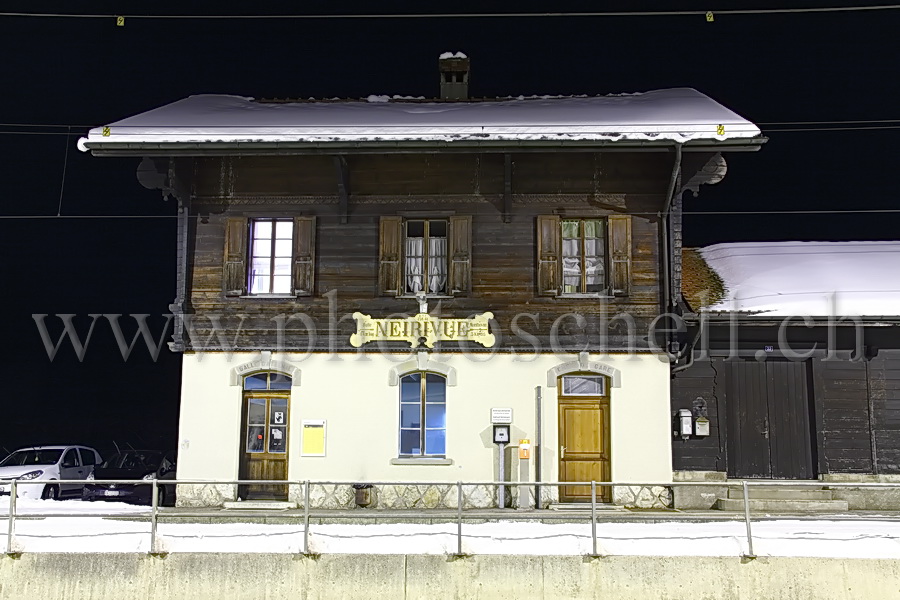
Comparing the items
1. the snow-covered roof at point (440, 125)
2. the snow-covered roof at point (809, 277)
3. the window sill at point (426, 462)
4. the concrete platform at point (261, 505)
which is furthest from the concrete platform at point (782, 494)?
the concrete platform at point (261, 505)

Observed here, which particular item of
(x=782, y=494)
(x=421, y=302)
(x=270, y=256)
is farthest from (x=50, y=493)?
(x=782, y=494)

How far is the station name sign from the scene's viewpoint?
15.9 m

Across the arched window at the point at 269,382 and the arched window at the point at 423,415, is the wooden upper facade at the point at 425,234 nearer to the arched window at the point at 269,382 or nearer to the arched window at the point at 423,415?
the arched window at the point at 269,382

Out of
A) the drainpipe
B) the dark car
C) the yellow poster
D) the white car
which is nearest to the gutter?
the drainpipe

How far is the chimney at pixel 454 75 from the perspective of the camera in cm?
1892

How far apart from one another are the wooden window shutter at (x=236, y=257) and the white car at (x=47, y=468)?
6.15 metres

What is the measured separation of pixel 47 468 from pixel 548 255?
1232 centimetres

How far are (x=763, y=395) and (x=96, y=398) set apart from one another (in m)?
26.8

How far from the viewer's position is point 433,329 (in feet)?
52.2

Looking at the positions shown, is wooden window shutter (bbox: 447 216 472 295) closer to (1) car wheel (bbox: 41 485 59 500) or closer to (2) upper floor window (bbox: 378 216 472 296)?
(2) upper floor window (bbox: 378 216 472 296)

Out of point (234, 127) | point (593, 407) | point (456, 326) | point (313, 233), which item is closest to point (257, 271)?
point (313, 233)

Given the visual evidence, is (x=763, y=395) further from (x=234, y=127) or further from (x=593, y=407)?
(x=234, y=127)

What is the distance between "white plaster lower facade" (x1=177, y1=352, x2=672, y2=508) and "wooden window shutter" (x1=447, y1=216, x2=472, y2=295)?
1.30 m

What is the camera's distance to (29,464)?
66.1 ft
